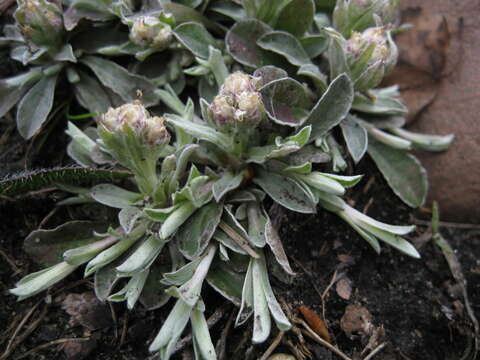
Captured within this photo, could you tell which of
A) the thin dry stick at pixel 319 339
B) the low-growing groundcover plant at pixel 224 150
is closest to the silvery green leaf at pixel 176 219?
the low-growing groundcover plant at pixel 224 150

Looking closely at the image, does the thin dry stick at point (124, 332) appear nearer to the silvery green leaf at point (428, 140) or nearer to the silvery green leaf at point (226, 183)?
the silvery green leaf at point (226, 183)

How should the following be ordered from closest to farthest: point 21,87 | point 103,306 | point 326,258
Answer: point 103,306
point 326,258
point 21,87

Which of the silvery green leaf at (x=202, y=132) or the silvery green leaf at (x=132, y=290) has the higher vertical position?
the silvery green leaf at (x=202, y=132)

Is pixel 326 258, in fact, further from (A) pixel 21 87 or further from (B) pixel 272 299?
(A) pixel 21 87

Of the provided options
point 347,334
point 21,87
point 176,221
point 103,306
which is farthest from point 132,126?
point 347,334

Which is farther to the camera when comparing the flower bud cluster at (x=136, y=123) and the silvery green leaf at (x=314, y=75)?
the silvery green leaf at (x=314, y=75)

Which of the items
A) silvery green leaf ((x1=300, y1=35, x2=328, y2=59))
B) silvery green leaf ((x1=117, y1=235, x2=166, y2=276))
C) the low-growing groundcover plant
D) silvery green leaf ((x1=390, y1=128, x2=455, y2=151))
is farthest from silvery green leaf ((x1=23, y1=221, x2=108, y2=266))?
silvery green leaf ((x1=390, y1=128, x2=455, y2=151))
